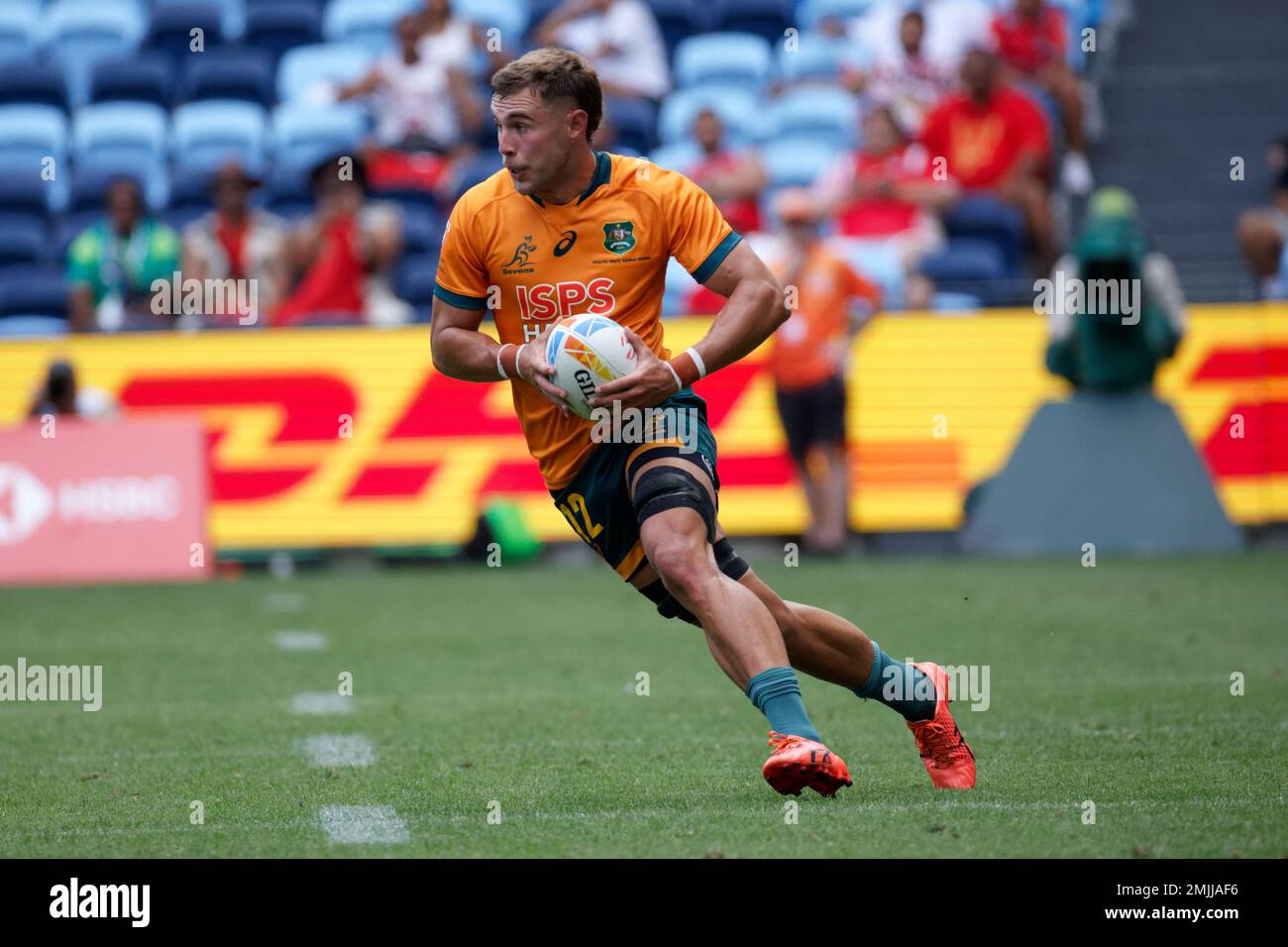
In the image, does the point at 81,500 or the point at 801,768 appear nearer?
the point at 801,768

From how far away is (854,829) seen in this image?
17.4 feet

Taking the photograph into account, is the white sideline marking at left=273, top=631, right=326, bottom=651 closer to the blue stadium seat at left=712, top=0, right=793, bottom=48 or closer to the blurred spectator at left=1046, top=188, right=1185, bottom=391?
the blurred spectator at left=1046, top=188, right=1185, bottom=391

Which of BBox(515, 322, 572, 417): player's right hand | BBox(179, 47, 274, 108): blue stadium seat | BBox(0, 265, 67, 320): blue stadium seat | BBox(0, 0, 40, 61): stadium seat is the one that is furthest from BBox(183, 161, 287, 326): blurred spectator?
BBox(515, 322, 572, 417): player's right hand

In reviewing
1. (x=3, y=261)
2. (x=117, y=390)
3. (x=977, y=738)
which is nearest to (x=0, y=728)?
(x=977, y=738)

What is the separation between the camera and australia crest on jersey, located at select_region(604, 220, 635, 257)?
6.12m

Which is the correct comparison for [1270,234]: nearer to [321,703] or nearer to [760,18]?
[760,18]

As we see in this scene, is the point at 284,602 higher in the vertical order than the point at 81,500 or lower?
lower

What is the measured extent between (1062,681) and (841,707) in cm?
109

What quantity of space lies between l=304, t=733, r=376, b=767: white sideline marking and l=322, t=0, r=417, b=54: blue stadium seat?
1424 cm

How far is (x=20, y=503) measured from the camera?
14430 millimetres

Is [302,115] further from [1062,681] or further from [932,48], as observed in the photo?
[1062,681]

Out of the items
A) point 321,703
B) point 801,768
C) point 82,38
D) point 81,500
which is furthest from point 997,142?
point 801,768

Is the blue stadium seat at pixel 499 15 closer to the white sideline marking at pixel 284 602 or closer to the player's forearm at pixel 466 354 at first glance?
the white sideline marking at pixel 284 602

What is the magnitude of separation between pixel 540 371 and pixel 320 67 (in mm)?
15017
